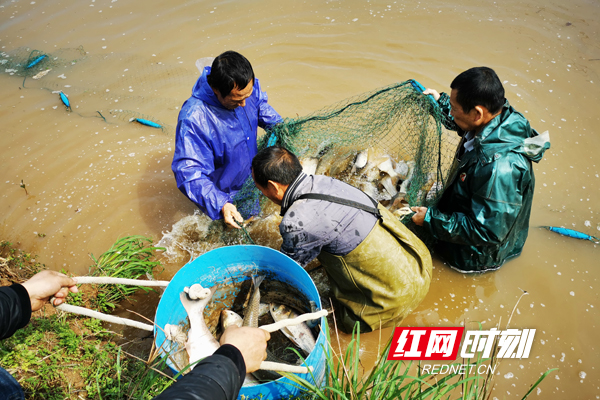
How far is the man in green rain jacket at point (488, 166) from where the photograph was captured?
2535 mm

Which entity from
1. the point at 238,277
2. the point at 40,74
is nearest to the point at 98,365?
the point at 238,277

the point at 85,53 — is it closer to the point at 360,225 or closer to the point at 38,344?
the point at 38,344

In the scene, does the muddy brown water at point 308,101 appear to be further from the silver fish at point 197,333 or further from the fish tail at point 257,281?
the silver fish at point 197,333

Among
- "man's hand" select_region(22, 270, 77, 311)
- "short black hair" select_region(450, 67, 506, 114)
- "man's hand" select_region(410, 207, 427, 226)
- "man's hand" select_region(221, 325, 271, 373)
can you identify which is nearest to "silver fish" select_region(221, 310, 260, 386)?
"man's hand" select_region(221, 325, 271, 373)

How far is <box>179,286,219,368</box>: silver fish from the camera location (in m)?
2.40

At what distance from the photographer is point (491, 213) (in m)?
2.62

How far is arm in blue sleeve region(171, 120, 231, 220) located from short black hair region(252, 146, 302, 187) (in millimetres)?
629

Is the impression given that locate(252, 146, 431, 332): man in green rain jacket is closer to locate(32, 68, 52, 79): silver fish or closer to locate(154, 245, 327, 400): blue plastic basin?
locate(154, 245, 327, 400): blue plastic basin

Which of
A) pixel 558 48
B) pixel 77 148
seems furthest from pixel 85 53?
pixel 558 48

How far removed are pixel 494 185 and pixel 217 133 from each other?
2293 mm

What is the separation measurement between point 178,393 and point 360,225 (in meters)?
1.44

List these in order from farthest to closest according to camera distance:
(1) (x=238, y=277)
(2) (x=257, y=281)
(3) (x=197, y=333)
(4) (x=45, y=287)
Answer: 1. (1) (x=238, y=277)
2. (2) (x=257, y=281)
3. (3) (x=197, y=333)
4. (4) (x=45, y=287)

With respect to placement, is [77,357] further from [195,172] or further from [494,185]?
[494,185]

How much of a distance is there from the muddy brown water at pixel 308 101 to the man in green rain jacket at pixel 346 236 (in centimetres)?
85
